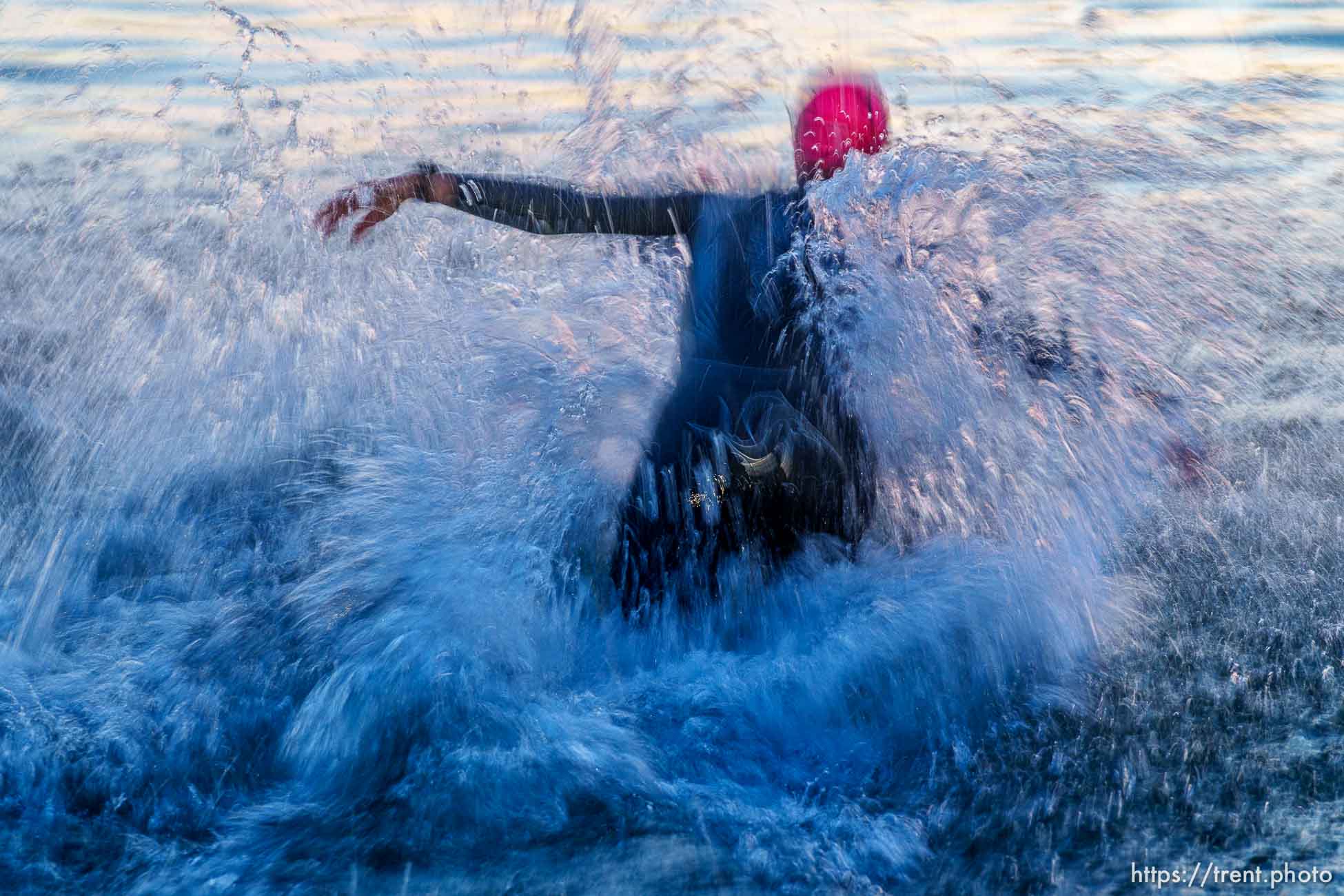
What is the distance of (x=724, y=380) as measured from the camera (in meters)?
2.99

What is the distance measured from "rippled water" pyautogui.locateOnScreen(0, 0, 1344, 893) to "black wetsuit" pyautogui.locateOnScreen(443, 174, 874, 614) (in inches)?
4.9

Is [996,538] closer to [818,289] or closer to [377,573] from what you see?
[818,289]

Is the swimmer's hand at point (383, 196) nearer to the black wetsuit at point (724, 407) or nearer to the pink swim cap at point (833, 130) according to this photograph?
the black wetsuit at point (724, 407)

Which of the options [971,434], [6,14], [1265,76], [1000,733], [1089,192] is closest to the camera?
[1000,733]

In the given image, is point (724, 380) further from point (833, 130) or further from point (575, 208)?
point (833, 130)

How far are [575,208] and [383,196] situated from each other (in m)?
0.57

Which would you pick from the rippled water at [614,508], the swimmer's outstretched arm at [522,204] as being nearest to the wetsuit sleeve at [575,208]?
the swimmer's outstretched arm at [522,204]

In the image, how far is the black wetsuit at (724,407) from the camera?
2.95 metres

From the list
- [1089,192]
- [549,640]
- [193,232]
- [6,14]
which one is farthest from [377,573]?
[6,14]

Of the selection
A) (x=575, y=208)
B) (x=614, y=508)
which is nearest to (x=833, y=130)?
(x=575, y=208)

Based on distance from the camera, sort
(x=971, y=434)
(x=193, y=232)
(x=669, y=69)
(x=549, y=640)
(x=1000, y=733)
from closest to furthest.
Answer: (x=1000, y=733), (x=549, y=640), (x=971, y=434), (x=669, y=69), (x=193, y=232)

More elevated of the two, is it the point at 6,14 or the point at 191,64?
the point at 6,14

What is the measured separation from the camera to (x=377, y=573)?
311 centimetres

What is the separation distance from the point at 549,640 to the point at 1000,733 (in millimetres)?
1265
